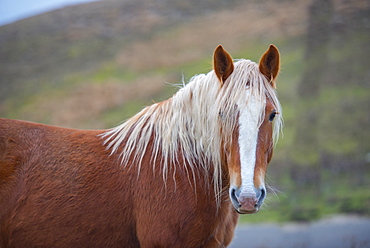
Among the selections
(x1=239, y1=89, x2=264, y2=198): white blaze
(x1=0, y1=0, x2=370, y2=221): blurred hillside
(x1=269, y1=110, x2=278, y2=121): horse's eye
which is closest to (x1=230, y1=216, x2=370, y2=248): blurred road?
(x1=0, y1=0, x2=370, y2=221): blurred hillside

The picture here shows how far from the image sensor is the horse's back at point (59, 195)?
3.53m

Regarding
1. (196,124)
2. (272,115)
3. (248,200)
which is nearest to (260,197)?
(248,200)

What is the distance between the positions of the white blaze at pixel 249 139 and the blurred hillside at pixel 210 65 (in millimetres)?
5672

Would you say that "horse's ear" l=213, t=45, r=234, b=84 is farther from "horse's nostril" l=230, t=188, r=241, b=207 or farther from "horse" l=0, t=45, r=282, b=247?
"horse's nostril" l=230, t=188, r=241, b=207

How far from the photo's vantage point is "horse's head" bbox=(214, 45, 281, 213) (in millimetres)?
2973

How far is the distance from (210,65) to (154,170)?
63.9ft

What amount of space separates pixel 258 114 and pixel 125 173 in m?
1.41

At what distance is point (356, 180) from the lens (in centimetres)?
1177

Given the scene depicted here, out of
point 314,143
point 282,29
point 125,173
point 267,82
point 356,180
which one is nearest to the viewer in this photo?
point 267,82

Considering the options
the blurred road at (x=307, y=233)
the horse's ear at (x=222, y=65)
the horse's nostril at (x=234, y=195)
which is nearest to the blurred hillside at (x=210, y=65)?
the blurred road at (x=307, y=233)

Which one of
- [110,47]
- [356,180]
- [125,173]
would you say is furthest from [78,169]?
[110,47]

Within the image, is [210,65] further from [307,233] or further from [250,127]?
[250,127]

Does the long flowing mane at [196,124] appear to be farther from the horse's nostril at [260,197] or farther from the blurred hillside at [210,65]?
the blurred hillside at [210,65]

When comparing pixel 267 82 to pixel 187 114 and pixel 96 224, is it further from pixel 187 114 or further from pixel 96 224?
pixel 96 224
